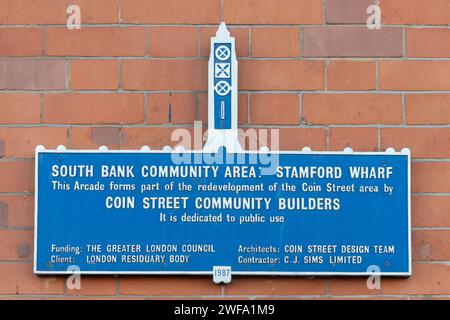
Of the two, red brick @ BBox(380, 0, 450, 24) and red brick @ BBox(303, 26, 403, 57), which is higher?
red brick @ BBox(380, 0, 450, 24)

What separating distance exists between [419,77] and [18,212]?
1.92 meters

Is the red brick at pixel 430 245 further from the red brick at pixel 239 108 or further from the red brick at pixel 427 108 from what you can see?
the red brick at pixel 239 108

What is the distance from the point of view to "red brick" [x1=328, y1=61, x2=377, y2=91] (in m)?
3.81

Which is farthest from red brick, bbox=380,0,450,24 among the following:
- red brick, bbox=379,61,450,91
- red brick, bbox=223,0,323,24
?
red brick, bbox=223,0,323,24

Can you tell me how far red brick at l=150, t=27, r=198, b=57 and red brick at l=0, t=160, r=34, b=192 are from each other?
766 mm

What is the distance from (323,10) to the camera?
3846 mm

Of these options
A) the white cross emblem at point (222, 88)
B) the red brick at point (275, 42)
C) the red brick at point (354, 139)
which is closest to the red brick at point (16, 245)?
the white cross emblem at point (222, 88)

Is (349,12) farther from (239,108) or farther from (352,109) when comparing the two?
(239,108)

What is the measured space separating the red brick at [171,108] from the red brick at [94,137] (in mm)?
168

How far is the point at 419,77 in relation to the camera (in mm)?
3812

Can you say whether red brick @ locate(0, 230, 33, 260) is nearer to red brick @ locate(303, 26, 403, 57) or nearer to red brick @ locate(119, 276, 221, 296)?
red brick @ locate(119, 276, 221, 296)

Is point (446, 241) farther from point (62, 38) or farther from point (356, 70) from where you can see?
point (62, 38)

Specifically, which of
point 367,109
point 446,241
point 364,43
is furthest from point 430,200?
point 364,43

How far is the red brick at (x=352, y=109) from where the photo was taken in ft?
12.4
